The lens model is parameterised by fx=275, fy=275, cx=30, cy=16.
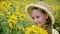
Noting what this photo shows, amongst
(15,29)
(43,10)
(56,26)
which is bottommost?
(56,26)

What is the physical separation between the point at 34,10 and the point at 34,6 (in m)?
0.05

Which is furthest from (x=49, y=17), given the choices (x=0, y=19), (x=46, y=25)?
(x=0, y=19)

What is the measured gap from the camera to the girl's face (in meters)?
2.75

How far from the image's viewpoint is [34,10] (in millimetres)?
2846

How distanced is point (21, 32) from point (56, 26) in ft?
8.28

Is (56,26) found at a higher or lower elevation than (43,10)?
lower

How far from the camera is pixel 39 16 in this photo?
2.81 m

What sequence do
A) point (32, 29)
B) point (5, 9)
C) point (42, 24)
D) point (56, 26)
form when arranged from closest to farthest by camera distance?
point (32, 29), point (42, 24), point (5, 9), point (56, 26)

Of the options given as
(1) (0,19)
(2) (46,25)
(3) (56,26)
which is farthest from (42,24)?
(3) (56,26)

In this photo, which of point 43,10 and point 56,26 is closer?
point 43,10

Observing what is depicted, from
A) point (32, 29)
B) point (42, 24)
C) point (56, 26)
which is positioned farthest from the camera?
point (56, 26)

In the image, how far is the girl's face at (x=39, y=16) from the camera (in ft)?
9.02

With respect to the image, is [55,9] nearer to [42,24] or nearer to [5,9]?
[5,9]

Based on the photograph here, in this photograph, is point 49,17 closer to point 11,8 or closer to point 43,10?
point 43,10
